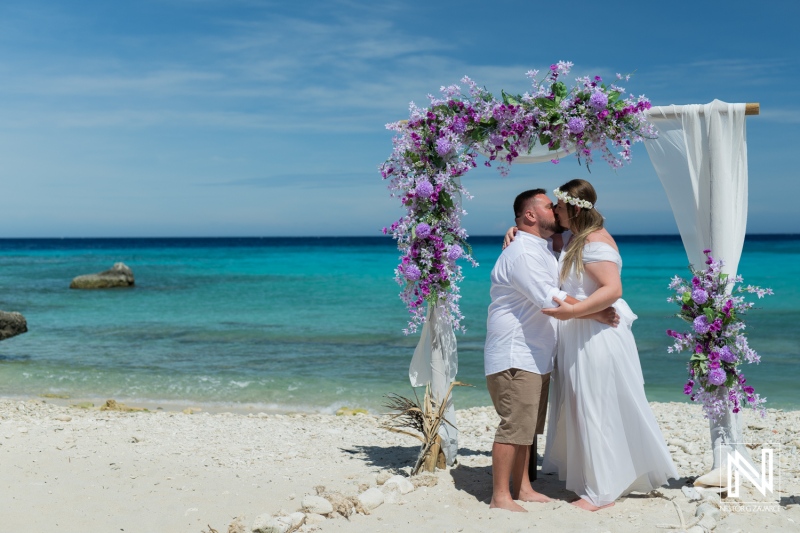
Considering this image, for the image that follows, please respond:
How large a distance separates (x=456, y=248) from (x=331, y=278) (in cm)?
3184

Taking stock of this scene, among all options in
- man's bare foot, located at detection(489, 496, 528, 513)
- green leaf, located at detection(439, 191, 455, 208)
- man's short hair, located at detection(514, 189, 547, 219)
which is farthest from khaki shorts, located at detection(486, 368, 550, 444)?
green leaf, located at detection(439, 191, 455, 208)

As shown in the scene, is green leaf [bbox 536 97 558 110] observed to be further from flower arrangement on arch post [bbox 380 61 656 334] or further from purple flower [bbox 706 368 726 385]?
purple flower [bbox 706 368 726 385]

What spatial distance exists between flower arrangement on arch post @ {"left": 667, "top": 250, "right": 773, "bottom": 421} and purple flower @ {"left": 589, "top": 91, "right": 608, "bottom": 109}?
4.63 ft

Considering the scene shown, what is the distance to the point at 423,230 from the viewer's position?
6.03 meters

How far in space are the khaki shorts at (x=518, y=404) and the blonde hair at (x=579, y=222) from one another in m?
0.76

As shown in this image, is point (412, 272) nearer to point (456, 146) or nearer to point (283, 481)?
point (456, 146)

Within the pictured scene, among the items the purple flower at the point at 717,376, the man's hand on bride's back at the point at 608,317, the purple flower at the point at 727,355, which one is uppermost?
the man's hand on bride's back at the point at 608,317

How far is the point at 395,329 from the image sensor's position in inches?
711

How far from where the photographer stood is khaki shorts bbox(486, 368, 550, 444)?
521cm

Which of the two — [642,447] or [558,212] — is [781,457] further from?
[558,212]

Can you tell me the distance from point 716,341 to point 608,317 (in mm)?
1133

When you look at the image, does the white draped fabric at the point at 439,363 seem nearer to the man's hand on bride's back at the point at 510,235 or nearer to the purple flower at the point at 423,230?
the purple flower at the point at 423,230

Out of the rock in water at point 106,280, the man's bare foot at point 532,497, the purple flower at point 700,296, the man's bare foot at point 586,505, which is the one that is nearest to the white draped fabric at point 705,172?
the purple flower at point 700,296

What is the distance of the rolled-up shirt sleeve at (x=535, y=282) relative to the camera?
4.96 meters
